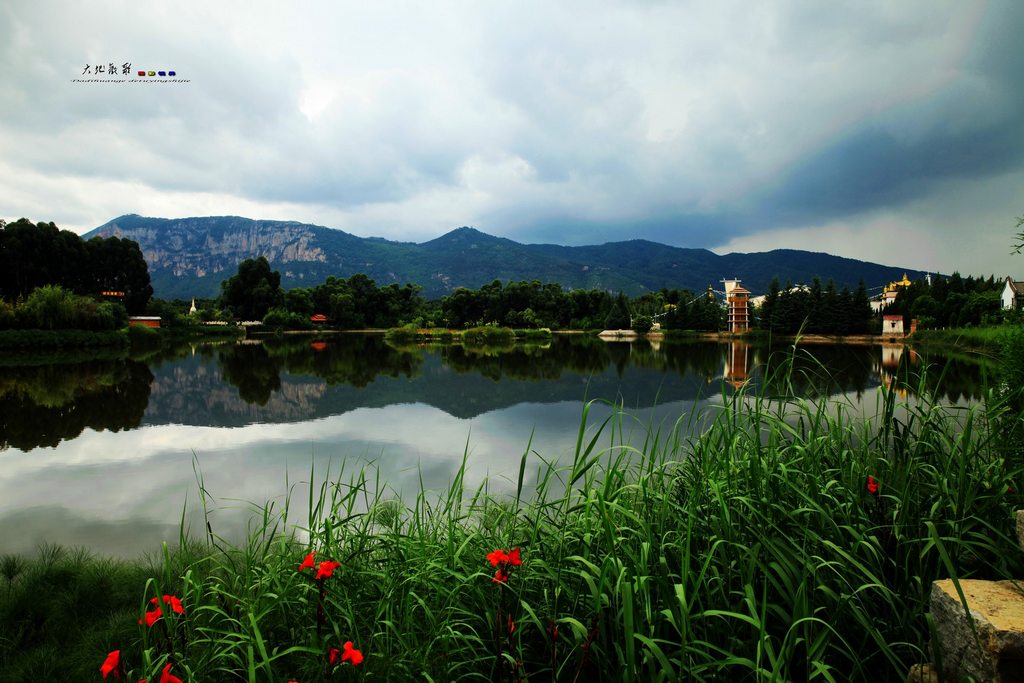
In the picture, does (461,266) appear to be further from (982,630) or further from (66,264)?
(982,630)

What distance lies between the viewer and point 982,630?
4.69 feet

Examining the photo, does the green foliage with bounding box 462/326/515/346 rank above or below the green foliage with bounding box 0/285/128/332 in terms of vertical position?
below

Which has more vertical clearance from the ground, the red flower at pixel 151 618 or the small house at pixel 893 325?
the small house at pixel 893 325

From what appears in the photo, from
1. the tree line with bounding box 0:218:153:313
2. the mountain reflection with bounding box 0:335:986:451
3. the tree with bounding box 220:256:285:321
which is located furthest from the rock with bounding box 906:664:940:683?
the tree with bounding box 220:256:285:321

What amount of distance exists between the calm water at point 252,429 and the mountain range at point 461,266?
438 ft

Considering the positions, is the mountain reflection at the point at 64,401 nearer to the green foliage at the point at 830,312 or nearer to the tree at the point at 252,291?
the tree at the point at 252,291

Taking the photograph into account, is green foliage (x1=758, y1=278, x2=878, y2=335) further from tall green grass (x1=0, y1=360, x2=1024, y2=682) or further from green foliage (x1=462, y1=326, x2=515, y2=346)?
tall green grass (x1=0, y1=360, x2=1024, y2=682)

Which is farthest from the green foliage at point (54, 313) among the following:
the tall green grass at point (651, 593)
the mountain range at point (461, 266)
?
the mountain range at point (461, 266)

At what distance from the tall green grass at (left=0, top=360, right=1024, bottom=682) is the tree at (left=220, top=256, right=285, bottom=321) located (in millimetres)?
59236

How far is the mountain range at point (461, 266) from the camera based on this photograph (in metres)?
158

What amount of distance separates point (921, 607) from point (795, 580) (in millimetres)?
399

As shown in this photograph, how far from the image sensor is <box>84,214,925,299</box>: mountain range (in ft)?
518

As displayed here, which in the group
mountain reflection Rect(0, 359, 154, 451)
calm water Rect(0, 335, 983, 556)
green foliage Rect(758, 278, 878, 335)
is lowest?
mountain reflection Rect(0, 359, 154, 451)

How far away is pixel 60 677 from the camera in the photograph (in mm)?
2334
